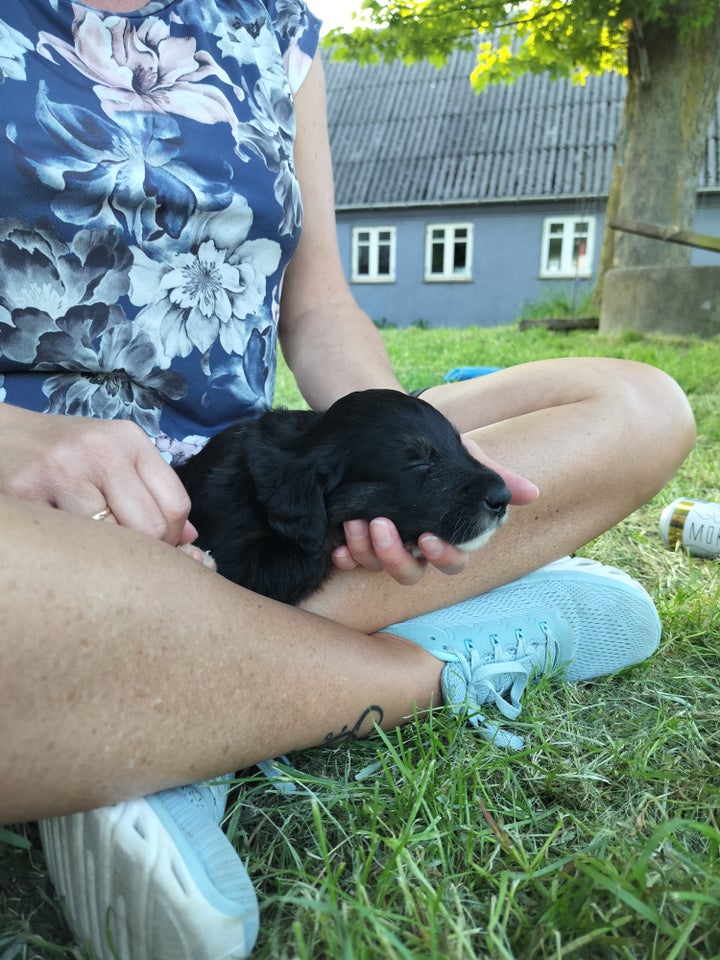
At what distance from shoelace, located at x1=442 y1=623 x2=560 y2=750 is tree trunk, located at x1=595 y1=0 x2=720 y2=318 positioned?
9445 millimetres

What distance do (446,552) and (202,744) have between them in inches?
23.8

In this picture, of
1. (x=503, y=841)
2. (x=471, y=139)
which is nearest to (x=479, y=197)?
(x=471, y=139)

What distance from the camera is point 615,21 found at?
10.2 m

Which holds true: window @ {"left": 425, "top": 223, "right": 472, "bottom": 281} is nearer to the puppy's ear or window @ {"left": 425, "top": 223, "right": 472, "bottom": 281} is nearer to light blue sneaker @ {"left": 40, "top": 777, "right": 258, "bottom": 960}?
the puppy's ear

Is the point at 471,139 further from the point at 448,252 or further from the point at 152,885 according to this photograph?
the point at 152,885

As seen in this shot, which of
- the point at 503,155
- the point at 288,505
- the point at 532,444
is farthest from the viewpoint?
the point at 503,155

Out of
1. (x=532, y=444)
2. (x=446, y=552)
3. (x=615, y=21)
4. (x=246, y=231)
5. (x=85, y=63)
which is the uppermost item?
(x=615, y=21)

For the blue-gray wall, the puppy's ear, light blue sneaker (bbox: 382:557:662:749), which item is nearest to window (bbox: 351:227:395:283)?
the blue-gray wall

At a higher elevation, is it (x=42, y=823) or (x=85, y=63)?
(x=85, y=63)

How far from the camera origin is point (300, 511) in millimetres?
1682

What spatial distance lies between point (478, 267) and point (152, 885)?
22382 mm

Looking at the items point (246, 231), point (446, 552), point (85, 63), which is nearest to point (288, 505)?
point (446, 552)

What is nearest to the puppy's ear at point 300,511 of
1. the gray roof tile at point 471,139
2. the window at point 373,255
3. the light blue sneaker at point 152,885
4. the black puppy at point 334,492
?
the black puppy at point 334,492

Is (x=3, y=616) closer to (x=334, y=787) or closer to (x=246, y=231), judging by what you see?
(x=334, y=787)
